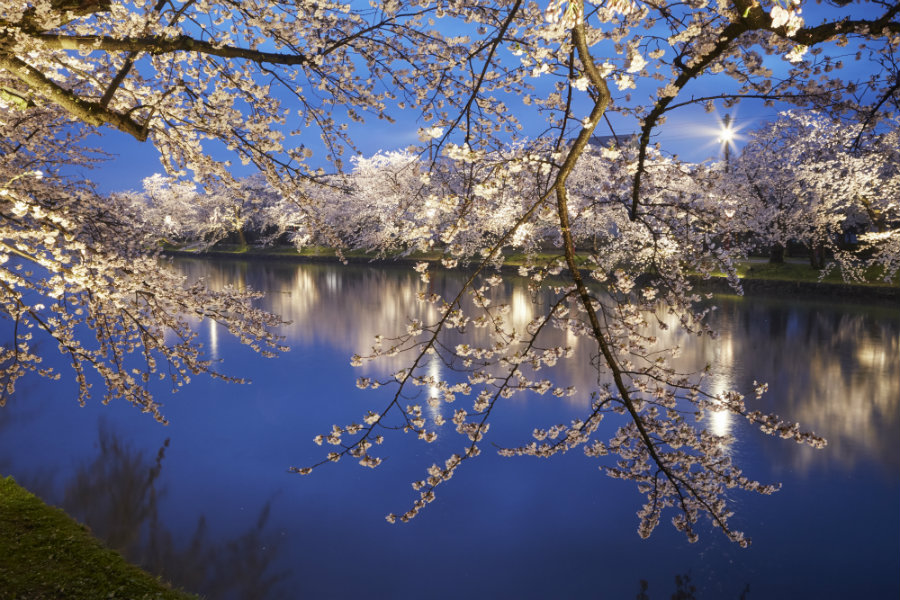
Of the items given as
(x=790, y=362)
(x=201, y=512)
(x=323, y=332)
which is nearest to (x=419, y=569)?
(x=201, y=512)

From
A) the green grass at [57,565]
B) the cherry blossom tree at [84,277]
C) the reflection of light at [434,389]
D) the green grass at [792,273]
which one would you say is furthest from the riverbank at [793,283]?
the green grass at [57,565]

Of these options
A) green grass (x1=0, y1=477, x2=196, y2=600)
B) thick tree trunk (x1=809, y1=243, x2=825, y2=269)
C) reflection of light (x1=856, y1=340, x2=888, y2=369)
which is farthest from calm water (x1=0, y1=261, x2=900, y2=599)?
thick tree trunk (x1=809, y1=243, x2=825, y2=269)

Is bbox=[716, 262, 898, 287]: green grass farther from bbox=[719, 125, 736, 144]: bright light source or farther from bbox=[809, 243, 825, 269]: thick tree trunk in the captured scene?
bbox=[719, 125, 736, 144]: bright light source

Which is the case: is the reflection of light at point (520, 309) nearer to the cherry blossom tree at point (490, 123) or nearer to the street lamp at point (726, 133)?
the cherry blossom tree at point (490, 123)

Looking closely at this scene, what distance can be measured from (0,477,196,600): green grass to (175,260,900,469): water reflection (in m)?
3.48

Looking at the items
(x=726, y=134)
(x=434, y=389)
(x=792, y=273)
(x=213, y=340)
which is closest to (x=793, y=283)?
(x=792, y=273)

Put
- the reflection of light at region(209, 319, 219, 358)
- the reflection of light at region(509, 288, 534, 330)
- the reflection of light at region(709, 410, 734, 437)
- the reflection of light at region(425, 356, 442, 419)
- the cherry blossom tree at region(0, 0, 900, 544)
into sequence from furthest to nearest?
the reflection of light at region(509, 288, 534, 330) → the reflection of light at region(209, 319, 219, 358) → the reflection of light at region(425, 356, 442, 419) → the reflection of light at region(709, 410, 734, 437) → the cherry blossom tree at region(0, 0, 900, 544)

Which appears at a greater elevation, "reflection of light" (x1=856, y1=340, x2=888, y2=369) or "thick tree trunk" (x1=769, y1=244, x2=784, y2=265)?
"thick tree trunk" (x1=769, y1=244, x2=784, y2=265)

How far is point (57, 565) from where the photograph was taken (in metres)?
4.06

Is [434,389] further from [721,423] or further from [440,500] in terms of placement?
[721,423]

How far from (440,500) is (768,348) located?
31.8 feet

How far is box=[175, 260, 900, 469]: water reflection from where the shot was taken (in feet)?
28.3

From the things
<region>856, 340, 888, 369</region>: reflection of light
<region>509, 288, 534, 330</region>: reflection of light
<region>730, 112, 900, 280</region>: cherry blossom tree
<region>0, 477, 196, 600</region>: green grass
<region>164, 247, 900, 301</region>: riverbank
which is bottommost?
<region>0, 477, 196, 600</region>: green grass

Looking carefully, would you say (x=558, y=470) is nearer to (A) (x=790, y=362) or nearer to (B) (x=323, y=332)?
(A) (x=790, y=362)
